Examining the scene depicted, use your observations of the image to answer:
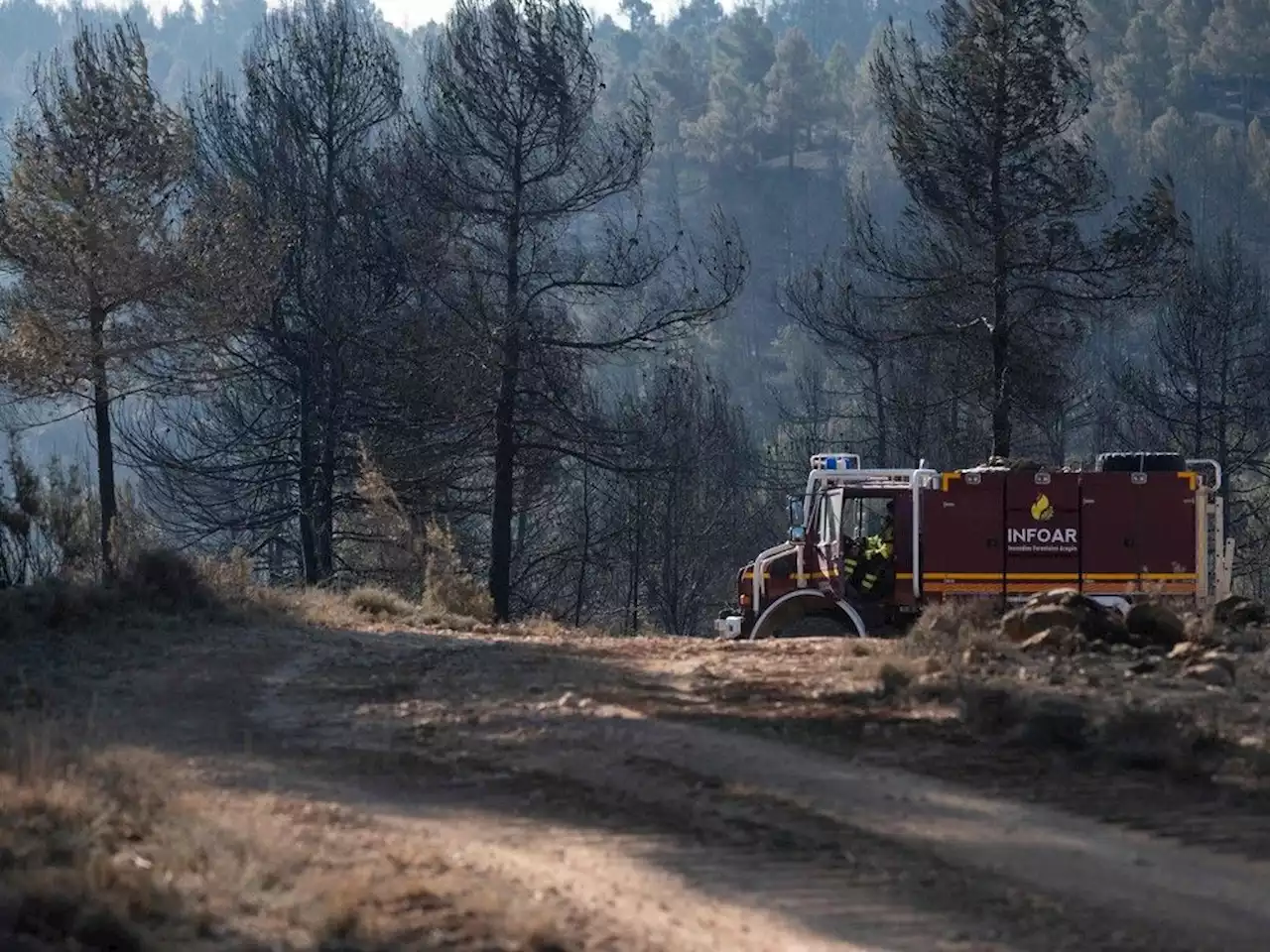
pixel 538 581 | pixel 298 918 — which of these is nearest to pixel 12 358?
pixel 298 918

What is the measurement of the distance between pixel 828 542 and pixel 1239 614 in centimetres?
700

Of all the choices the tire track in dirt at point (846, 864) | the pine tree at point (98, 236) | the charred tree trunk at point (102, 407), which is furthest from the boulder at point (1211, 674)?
the pine tree at point (98, 236)

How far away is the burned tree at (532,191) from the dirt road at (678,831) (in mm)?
17572

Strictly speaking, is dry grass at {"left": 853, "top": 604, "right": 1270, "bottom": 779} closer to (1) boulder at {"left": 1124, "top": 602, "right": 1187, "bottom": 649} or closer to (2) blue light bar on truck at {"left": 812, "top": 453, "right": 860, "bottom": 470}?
(1) boulder at {"left": 1124, "top": 602, "right": 1187, "bottom": 649}

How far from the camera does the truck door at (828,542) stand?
21.3m

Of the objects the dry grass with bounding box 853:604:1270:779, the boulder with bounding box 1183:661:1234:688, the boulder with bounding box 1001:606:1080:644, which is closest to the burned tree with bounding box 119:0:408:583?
the boulder with bounding box 1001:606:1080:644

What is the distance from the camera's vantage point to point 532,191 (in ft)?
96.0

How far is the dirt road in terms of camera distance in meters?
6.32

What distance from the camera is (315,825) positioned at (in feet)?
24.2

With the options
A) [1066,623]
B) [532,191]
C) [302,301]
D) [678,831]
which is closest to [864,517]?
[1066,623]

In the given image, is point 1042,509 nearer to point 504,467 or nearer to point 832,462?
point 832,462

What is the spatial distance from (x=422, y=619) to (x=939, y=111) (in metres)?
15.9

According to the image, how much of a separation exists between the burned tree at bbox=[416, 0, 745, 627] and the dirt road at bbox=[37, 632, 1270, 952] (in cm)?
1757

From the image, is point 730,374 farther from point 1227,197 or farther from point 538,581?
point 538,581
